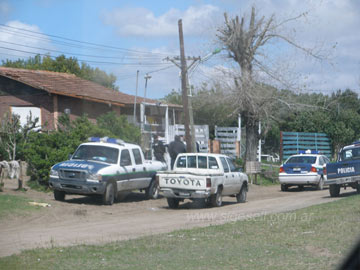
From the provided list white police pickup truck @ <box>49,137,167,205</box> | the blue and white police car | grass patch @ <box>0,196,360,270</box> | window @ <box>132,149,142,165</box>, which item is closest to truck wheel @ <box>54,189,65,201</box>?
white police pickup truck @ <box>49,137,167,205</box>

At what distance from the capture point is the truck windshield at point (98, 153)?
16.7 m

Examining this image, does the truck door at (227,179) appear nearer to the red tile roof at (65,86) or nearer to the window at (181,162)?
the window at (181,162)

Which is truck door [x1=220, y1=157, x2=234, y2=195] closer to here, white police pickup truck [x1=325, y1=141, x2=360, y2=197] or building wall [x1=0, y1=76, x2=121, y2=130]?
white police pickup truck [x1=325, y1=141, x2=360, y2=197]

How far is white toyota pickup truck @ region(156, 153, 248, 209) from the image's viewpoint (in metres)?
15.1

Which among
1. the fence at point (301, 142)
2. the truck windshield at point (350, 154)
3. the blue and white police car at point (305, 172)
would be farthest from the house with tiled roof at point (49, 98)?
the truck windshield at point (350, 154)

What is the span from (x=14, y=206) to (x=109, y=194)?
3154 mm

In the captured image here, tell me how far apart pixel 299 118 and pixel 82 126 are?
25.1 metres

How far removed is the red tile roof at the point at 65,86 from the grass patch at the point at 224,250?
18.3 metres

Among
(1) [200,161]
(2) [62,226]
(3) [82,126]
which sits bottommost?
(2) [62,226]

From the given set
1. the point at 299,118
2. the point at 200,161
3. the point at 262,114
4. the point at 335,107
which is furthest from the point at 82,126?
the point at 335,107

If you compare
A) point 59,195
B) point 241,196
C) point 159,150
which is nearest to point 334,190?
point 241,196

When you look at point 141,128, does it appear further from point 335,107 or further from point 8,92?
point 335,107

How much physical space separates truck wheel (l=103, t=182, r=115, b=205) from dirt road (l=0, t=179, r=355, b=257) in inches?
8.5

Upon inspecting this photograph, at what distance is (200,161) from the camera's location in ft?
54.5
